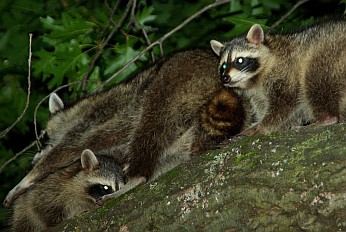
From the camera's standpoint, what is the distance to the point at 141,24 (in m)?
5.96

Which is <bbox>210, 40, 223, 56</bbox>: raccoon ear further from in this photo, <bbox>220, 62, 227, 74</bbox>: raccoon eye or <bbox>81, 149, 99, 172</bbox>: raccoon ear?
<bbox>81, 149, 99, 172</bbox>: raccoon ear

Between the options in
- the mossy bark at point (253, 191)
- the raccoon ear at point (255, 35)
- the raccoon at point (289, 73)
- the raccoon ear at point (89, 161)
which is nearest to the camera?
the mossy bark at point (253, 191)

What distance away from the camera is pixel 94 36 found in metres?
6.30

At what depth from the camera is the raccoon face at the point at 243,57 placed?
490 cm

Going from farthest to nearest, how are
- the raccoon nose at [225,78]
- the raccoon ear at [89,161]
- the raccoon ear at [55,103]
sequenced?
the raccoon ear at [55,103] → the raccoon ear at [89,161] → the raccoon nose at [225,78]

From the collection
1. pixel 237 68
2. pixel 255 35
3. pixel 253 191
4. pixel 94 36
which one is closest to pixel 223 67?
pixel 237 68

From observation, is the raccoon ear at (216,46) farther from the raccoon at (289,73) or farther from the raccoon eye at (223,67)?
the raccoon eye at (223,67)

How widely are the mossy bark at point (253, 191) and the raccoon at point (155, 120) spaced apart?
1.25m

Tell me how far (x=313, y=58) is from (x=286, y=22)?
2.01 metres

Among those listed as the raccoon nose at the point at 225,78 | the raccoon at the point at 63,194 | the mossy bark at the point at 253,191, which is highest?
the mossy bark at the point at 253,191

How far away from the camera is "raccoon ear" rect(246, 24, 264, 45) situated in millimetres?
5039

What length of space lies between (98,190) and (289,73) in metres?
2.19

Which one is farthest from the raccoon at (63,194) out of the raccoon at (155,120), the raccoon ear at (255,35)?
the raccoon ear at (255,35)

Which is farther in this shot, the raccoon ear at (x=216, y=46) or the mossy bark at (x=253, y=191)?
the raccoon ear at (x=216, y=46)
